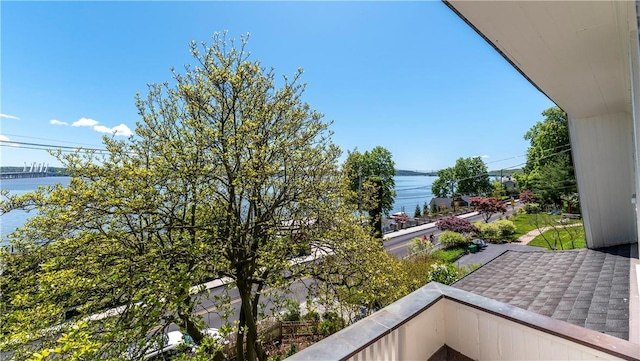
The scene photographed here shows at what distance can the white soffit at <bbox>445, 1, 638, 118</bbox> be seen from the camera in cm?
165

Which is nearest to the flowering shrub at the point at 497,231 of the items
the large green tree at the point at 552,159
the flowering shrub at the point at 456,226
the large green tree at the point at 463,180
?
the flowering shrub at the point at 456,226

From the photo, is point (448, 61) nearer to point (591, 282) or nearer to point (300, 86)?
point (300, 86)

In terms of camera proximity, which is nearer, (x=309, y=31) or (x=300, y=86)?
(x=300, y=86)

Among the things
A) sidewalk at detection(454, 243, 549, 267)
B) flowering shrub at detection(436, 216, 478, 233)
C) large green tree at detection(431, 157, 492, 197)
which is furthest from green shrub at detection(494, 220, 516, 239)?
large green tree at detection(431, 157, 492, 197)

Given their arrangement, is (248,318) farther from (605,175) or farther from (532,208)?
(532,208)

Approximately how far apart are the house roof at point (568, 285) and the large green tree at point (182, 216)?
2262mm

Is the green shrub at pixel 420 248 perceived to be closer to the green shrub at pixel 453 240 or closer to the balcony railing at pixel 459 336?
the green shrub at pixel 453 240

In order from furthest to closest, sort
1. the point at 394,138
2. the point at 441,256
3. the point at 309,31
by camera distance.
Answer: the point at 394,138 → the point at 441,256 → the point at 309,31

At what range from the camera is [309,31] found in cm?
617

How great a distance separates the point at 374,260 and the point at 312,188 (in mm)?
1742

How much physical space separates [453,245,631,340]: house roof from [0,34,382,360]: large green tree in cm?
Result: 226

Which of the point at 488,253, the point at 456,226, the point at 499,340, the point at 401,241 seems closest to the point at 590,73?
the point at 499,340

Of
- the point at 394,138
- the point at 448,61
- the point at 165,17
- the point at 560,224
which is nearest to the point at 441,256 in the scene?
the point at 560,224

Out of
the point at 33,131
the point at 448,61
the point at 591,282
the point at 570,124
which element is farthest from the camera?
the point at 448,61
